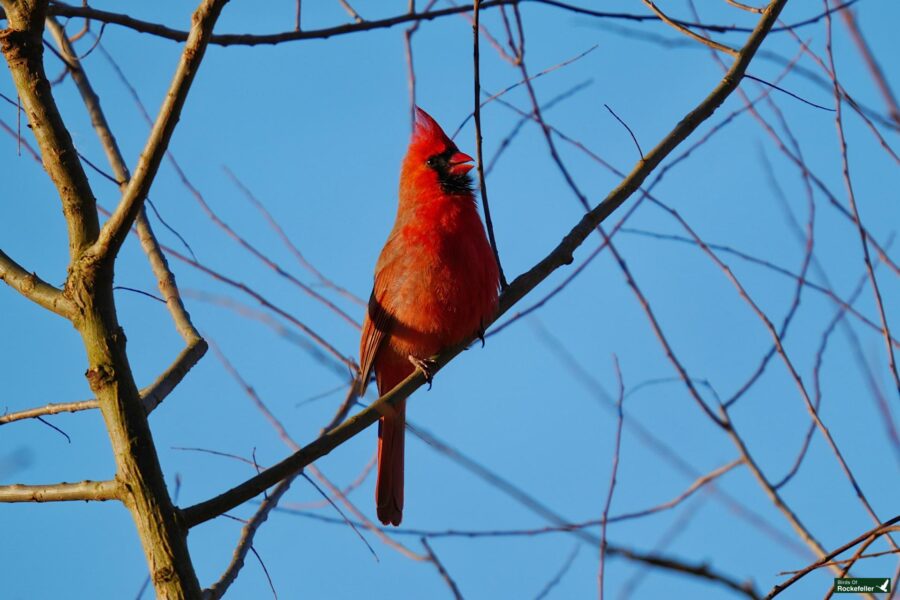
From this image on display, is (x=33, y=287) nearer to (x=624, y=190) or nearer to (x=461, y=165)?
(x=624, y=190)

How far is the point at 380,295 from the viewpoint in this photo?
4.11m

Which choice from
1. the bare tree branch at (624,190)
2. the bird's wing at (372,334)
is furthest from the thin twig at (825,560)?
the bird's wing at (372,334)

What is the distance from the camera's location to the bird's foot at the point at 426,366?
304cm

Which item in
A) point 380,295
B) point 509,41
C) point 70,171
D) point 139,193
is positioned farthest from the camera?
point 380,295

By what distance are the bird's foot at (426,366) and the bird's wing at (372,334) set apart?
192 mm

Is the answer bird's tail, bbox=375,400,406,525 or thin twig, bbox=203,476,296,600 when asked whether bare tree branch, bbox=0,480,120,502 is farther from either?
bird's tail, bbox=375,400,406,525

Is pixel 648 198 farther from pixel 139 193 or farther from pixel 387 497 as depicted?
pixel 139 193

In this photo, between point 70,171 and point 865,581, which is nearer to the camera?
point 70,171

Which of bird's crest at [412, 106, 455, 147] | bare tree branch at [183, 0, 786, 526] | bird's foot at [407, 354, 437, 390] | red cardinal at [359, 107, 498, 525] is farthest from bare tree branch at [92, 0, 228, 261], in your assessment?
bird's crest at [412, 106, 455, 147]

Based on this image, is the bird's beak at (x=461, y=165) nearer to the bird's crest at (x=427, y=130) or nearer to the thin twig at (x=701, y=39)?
the bird's crest at (x=427, y=130)

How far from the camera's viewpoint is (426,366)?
3.45 m

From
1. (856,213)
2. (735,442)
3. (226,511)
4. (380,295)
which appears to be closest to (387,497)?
(380,295)

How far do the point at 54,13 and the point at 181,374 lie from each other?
1174mm

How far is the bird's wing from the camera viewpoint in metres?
4.01
